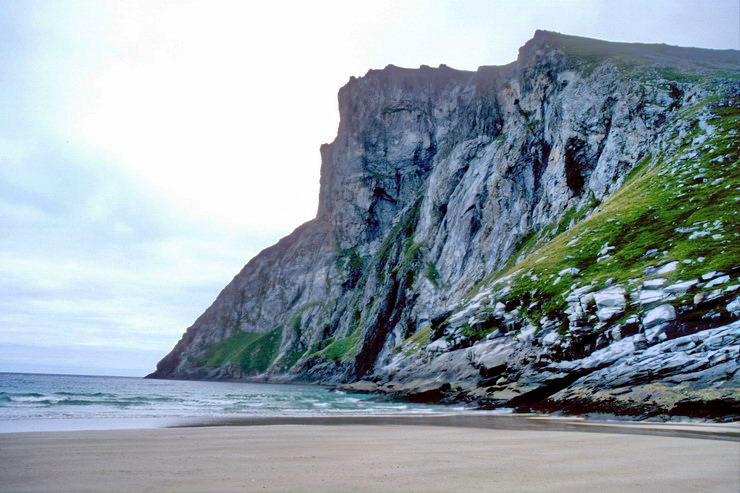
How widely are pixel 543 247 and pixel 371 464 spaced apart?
210 feet

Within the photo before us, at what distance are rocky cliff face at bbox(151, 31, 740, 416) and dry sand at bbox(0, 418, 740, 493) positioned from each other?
14.5 meters

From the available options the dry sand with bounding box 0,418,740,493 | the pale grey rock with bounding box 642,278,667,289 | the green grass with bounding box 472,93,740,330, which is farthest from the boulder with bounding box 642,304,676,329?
the dry sand with bounding box 0,418,740,493

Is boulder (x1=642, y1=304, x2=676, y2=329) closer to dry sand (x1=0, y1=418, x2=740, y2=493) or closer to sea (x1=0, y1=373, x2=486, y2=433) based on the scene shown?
sea (x1=0, y1=373, x2=486, y2=433)

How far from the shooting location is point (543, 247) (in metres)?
67.9

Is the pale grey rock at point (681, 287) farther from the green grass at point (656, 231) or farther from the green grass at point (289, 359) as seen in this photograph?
the green grass at point (289, 359)

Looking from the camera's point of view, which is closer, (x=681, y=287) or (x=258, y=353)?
(x=681, y=287)

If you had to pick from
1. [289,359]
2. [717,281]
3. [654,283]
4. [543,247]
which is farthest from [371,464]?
[289,359]

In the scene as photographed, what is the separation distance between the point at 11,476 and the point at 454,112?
185m

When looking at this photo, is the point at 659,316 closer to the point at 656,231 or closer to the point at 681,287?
the point at 681,287

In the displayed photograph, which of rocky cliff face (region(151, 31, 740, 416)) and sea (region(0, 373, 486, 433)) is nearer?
sea (region(0, 373, 486, 433))

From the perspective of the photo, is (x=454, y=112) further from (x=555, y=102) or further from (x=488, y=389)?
(x=488, y=389)

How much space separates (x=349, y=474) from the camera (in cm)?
859

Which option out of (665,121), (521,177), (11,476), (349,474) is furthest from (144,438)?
(521,177)

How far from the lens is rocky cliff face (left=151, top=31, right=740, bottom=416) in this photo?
30500 mm
